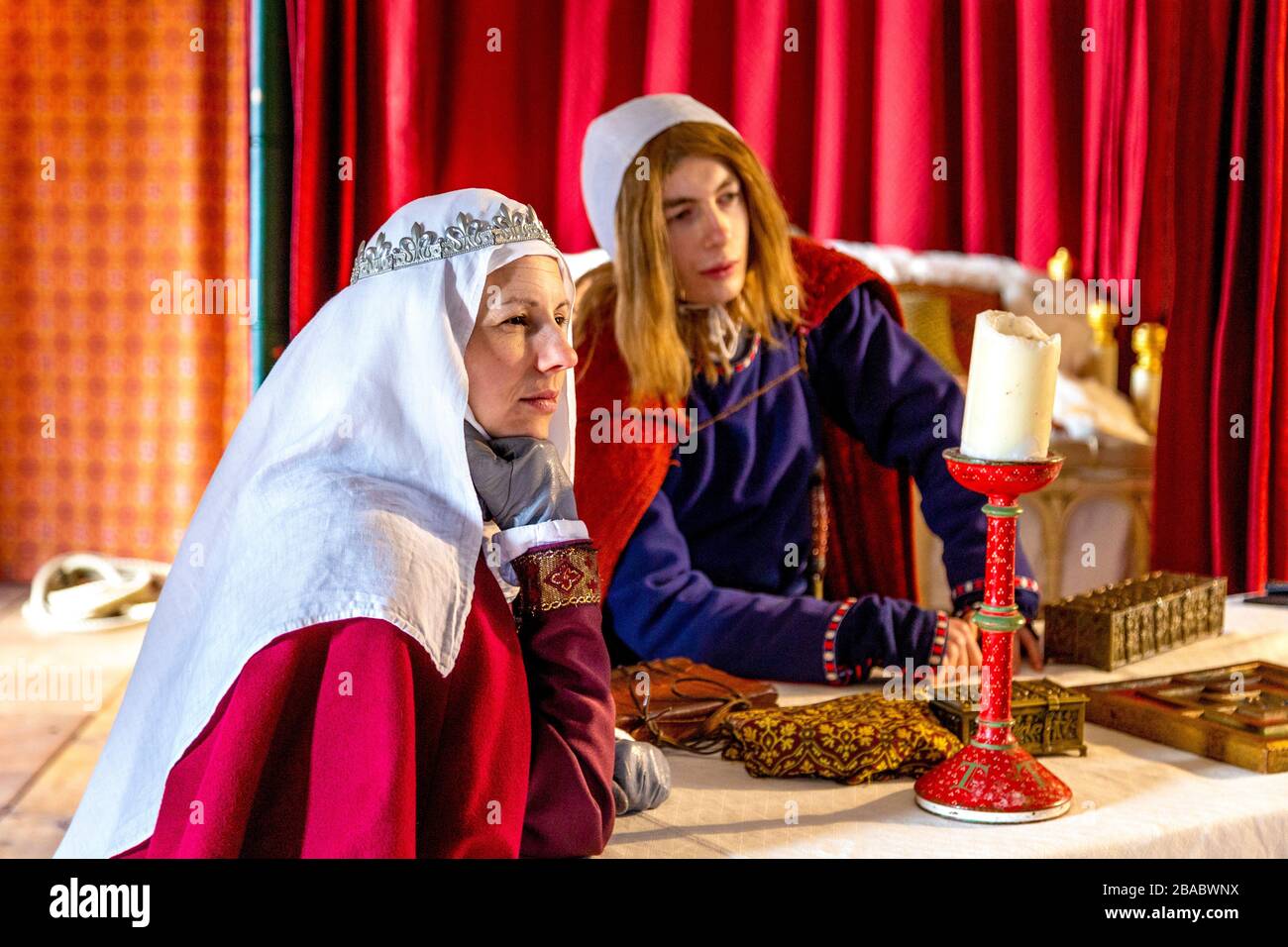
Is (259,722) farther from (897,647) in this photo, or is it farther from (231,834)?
(897,647)

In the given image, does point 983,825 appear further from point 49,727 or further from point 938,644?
point 49,727

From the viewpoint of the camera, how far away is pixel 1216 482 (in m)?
4.45

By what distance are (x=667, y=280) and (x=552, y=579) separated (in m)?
1.16

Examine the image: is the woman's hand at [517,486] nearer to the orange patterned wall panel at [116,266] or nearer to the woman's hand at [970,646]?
the woman's hand at [970,646]

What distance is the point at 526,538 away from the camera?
56.8 inches

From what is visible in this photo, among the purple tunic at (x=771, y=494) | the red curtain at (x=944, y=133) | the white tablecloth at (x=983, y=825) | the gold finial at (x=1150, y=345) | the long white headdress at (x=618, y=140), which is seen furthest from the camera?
the gold finial at (x=1150, y=345)

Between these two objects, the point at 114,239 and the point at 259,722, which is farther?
the point at 114,239

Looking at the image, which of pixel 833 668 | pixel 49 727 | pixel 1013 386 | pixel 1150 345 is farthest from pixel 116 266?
pixel 1013 386

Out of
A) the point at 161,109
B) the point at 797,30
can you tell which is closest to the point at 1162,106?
the point at 797,30

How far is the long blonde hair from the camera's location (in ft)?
8.09

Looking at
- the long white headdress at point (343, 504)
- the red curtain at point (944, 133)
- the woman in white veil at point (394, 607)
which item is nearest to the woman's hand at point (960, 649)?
the woman in white veil at point (394, 607)

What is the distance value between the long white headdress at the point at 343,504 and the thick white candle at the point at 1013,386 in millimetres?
489

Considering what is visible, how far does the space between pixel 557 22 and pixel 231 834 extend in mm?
3566

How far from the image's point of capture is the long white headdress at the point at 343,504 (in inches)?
50.1
